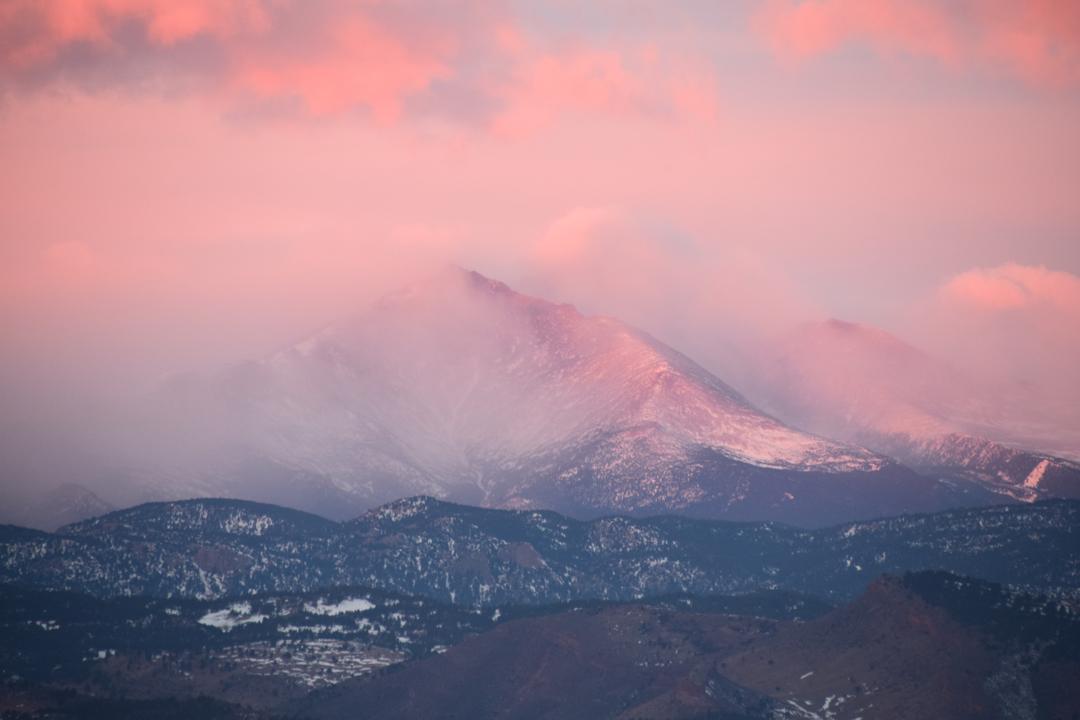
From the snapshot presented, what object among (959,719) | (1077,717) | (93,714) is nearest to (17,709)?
(93,714)

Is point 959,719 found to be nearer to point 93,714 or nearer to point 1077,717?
point 1077,717

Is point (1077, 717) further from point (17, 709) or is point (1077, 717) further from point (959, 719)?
point (17, 709)

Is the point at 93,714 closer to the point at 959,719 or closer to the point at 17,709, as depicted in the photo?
the point at 17,709

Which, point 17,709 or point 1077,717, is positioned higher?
point 17,709

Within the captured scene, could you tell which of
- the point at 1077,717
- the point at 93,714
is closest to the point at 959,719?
the point at 1077,717

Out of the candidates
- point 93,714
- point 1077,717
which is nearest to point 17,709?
point 93,714

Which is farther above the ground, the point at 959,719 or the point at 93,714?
the point at 93,714

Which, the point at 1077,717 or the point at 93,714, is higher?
the point at 93,714
